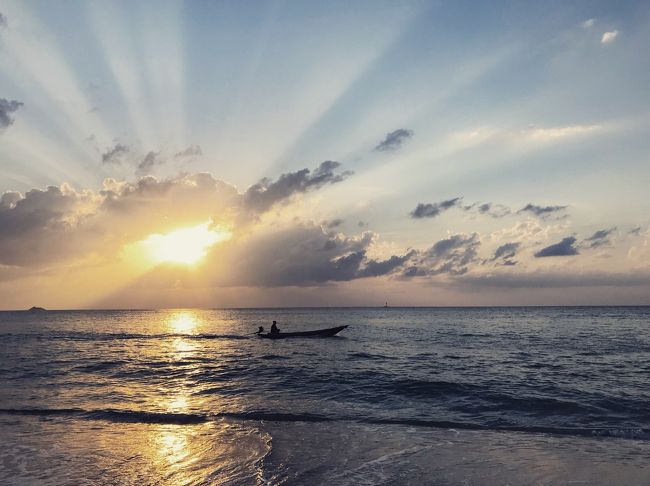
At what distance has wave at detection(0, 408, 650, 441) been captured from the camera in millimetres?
17172

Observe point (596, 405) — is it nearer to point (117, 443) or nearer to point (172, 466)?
point (172, 466)

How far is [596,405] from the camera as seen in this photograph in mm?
21547

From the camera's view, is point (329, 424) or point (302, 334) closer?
point (329, 424)

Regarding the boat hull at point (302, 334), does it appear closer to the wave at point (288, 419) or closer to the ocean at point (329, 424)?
the ocean at point (329, 424)

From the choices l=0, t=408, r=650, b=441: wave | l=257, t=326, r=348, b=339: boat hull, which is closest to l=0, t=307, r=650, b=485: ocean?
l=0, t=408, r=650, b=441: wave

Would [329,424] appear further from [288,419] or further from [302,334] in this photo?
[302,334]

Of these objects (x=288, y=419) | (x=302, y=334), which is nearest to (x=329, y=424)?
(x=288, y=419)

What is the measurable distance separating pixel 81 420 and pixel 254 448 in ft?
31.6

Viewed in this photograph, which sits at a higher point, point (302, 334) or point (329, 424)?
point (329, 424)

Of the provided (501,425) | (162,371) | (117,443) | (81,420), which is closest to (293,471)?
(117,443)

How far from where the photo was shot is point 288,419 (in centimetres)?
1905

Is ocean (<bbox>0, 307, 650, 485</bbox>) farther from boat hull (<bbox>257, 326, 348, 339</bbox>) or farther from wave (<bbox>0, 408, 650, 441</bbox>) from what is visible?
boat hull (<bbox>257, 326, 348, 339</bbox>)

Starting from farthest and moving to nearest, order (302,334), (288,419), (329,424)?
(302,334) < (288,419) < (329,424)

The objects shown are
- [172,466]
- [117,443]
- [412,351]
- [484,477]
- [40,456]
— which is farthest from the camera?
[412,351]
